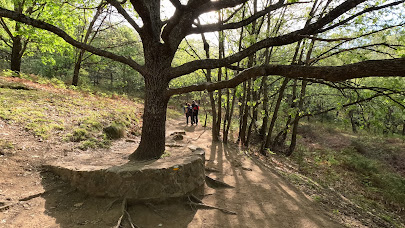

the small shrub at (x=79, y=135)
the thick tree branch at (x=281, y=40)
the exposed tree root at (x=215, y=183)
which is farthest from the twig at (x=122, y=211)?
the small shrub at (x=79, y=135)

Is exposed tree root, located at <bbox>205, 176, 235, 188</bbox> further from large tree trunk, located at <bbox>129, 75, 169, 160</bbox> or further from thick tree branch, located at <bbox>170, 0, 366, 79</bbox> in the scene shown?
thick tree branch, located at <bbox>170, 0, 366, 79</bbox>

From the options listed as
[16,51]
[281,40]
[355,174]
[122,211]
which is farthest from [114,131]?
[355,174]

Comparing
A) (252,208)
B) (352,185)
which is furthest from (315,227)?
(352,185)

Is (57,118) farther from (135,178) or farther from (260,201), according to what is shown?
(260,201)

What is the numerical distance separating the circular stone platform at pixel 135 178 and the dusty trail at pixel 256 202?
86cm

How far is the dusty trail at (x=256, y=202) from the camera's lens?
15.3ft

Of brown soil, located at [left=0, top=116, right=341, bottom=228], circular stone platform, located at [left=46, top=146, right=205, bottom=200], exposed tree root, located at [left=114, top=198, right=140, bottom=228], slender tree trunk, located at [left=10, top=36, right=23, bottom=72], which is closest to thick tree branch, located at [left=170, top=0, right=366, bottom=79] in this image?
circular stone platform, located at [left=46, top=146, right=205, bottom=200]

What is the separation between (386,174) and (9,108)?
1901 cm

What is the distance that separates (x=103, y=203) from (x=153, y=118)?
91.5 inches

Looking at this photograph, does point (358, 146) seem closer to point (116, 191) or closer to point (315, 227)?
point (315, 227)

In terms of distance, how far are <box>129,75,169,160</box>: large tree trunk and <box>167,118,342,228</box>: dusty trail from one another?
2.00 metres

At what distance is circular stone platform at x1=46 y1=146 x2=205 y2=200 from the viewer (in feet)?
14.5

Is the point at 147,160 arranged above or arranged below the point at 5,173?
above

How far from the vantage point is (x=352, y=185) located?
9984mm
